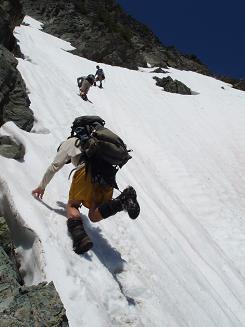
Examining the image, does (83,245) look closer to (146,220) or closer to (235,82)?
(146,220)

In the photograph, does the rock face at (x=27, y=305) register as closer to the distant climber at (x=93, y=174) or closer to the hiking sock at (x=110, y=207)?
the distant climber at (x=93, y=174)

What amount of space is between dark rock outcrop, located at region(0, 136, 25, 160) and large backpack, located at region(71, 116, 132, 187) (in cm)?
196

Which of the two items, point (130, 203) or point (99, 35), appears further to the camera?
point (99, 35)

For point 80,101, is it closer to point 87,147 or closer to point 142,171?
point 142,171

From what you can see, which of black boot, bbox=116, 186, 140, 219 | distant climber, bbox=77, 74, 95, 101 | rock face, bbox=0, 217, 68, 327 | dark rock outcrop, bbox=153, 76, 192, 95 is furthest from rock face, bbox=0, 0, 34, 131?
dark rock outcrop, bbox=153, 76, 192, 95

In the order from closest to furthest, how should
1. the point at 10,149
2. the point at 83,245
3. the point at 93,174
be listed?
the point at 83,245
the point at 93,174
the point at 10,149

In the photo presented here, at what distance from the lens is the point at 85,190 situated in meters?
6.28

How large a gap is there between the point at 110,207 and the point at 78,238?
604 millimetres

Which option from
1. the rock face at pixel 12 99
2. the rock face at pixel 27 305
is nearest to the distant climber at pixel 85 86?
the rock face at pixel 12 99

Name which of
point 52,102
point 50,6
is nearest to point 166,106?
point 52,102

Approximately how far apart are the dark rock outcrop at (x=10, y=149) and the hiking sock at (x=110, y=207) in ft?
8.17

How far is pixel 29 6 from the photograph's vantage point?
5181cm

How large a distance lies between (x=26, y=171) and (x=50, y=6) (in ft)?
152

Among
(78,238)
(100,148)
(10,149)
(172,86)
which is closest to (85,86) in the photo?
(10,149)
